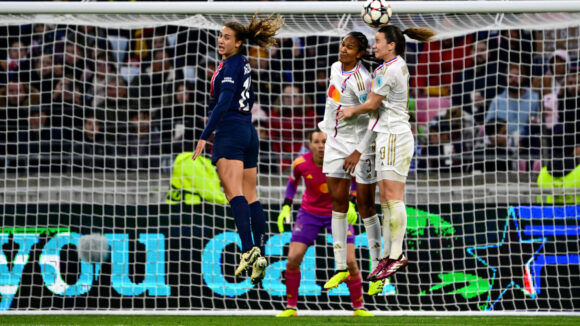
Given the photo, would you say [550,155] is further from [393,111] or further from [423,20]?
[393,111]

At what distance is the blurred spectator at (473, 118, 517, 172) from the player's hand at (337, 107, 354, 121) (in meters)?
3.81

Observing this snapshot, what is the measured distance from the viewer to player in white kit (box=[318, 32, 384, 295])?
21.5 feet

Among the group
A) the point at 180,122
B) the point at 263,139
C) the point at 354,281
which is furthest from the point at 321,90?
the point at 354,281

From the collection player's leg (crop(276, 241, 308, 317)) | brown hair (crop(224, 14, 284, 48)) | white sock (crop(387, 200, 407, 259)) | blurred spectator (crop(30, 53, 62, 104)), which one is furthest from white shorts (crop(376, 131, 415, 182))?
blurred spectator (crop(30, 53, 62, 104))

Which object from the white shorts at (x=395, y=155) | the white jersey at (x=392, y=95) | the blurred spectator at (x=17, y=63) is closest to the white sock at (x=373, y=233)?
the white shorts at (x=395, y=155)

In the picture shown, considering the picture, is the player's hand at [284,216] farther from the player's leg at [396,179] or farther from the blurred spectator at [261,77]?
the player's leg at [396,179]

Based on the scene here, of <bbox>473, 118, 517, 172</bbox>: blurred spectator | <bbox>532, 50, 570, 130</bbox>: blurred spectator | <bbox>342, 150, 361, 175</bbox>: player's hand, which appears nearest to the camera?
<bbox>342, 150, 361, 175</bbox>: player's hand

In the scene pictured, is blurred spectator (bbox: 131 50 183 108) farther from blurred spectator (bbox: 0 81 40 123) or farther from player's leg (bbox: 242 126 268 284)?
player's leg (bbox: 242 126 268 284)

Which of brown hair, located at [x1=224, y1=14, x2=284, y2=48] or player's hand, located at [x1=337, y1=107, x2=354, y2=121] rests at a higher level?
brown hair, located at [x1=224, y1=14, x2=284, y2=48]

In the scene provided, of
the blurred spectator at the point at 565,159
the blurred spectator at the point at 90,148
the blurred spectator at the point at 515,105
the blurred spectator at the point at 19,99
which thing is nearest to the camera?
the blurred spectator at the point at 565,159

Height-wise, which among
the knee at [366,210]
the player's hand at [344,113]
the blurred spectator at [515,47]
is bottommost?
the knee at [366,210]

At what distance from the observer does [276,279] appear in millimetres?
9523

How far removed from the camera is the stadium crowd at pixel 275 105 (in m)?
10.2

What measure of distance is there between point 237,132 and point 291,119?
3.87 metres
